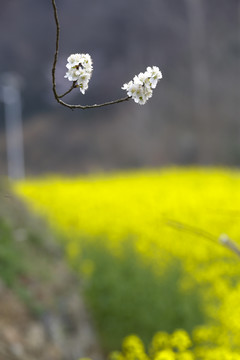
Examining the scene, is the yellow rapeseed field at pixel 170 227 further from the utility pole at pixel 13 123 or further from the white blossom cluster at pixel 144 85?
the utility pole at pixel 13 123

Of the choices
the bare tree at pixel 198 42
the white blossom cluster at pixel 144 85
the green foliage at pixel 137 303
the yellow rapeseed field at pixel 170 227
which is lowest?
the green foliage at pixel 137 303

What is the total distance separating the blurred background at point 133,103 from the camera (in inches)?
563

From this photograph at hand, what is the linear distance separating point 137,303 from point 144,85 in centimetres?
233

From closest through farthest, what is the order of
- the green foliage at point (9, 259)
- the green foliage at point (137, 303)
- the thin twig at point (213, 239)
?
the thin twig at point (213, 239) < the green foliage at point (9, 259) < the green foliage at point (137, 303)

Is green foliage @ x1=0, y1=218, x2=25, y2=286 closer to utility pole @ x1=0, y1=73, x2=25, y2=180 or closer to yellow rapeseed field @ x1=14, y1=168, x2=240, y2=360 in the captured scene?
yellow rapeseed field @ x1=14, y1=168, x2=240, y2=360

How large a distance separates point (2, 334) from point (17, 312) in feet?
0.73

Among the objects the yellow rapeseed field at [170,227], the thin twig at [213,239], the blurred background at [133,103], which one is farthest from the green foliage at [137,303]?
the blurred background at [133,103]

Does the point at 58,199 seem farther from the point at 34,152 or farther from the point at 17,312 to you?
the point at 34,152

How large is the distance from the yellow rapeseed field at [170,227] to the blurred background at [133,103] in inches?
263

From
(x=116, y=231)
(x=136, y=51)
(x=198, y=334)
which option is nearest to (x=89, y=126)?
(x=136, y=51)

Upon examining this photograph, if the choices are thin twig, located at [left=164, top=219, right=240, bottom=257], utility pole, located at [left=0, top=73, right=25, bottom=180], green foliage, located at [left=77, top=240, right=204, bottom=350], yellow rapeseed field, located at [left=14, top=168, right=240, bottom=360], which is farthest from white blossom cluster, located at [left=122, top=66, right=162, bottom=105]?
utility pole, located at [left=0, top=73, right=25, bottom=180]

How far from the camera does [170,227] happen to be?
478 centimetres

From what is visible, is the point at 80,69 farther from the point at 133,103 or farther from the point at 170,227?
the point at 133,103

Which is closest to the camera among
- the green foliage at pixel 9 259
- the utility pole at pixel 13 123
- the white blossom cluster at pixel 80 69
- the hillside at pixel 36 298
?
the white blossom cluster at pixel 80 69
